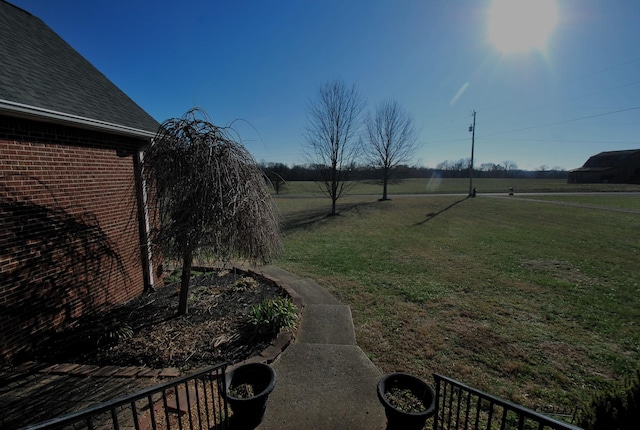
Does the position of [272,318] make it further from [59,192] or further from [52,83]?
[52,83]

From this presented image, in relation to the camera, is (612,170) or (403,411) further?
(612,170)

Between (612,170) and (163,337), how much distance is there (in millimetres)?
71921

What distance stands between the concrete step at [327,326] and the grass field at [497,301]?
0.72 feet

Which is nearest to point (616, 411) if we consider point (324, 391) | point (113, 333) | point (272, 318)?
point (324, 391)

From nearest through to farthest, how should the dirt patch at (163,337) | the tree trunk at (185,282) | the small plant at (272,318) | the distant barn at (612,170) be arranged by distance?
the dirt patch at (163,337) → the small plant at (272,318) → the tree trunk at (185,282) → the distant barn at (612,170)

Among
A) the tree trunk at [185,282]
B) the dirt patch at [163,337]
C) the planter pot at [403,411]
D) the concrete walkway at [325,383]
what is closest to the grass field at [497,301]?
the concrete walkway at [325,383]

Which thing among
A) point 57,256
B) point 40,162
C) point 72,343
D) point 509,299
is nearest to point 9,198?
point 40,162

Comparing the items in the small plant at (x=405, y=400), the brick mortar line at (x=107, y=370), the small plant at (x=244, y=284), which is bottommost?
the brick mortar line at (x=107, y=370)

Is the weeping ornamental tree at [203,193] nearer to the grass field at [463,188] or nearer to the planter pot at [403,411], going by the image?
the planter pot at [403,411]

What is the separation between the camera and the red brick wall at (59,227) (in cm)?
356

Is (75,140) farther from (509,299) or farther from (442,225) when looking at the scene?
(442,225)

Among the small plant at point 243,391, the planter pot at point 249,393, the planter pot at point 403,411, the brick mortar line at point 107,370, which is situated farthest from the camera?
the brick mortar line at point 107,370

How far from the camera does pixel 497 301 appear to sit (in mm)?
5559

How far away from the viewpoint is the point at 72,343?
389 centimetres
